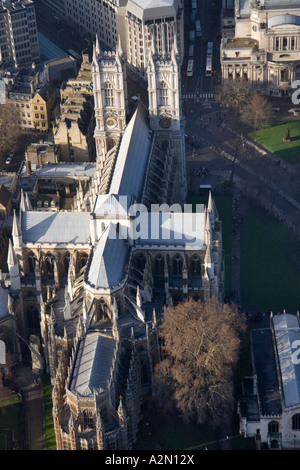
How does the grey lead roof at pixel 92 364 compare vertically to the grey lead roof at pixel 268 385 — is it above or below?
above

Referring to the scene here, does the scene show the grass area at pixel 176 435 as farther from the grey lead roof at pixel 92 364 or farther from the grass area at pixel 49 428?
the grass area at pixel 49 428

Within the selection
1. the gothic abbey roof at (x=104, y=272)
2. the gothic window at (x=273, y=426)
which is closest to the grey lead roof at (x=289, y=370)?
the gothic window at (x=273, y=426)

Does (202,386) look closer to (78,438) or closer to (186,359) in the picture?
(186,359)

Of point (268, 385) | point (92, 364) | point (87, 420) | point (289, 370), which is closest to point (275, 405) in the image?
point (268, 385)

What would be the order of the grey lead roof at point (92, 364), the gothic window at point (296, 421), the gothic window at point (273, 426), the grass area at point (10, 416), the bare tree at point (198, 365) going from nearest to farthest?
the grey lead roof at point (92, 364) < the gothic window at point (296, 421) < the gothic window at point (273, 426) < the bare tree at point (198, 365) < the grass area at point (10, 416)

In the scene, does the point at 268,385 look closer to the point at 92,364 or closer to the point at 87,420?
the point at 92,364

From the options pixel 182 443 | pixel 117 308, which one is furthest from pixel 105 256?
pixel 182 443
